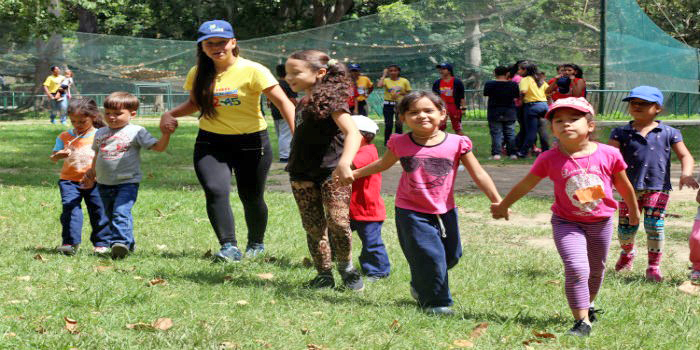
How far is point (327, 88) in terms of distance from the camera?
17.7 feet

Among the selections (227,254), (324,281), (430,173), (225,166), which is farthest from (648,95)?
(227,254)

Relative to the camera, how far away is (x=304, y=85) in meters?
5.51

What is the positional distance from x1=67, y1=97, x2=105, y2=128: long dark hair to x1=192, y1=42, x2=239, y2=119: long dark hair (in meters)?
1.20

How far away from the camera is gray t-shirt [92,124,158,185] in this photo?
6.68 m

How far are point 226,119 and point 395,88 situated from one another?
39.0 ft

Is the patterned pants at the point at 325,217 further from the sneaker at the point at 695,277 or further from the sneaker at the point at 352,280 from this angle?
the sneaker at the point at 695,277

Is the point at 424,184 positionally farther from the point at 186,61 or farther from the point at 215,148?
the point at 186,61

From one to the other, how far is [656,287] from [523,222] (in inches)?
125

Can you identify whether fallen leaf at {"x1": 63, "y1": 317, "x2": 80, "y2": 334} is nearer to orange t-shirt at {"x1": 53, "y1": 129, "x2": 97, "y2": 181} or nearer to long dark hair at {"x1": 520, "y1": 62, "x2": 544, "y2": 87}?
orange t-shirt at {"x1": 53, "y1": 129, "x2": 97, "y2": 181}

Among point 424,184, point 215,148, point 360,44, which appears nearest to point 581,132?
point 424,184

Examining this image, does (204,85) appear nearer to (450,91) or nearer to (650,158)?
(650,158)

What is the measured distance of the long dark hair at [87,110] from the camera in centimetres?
696

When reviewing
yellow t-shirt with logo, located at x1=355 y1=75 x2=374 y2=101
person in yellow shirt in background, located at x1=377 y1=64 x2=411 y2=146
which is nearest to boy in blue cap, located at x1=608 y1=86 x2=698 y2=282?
person in yellow shirt in background, located at x1=377 y1=64 x2=411 y2=146

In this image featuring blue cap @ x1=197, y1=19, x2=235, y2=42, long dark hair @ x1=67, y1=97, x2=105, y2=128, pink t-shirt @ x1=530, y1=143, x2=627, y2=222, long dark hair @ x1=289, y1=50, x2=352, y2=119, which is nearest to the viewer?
pink t-shirt @ x1=530, y1=143, x2=627, y2=222
